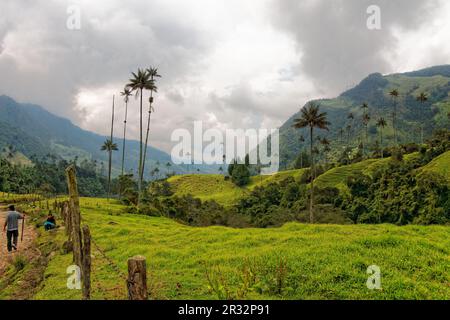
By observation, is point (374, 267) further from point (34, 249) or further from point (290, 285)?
point (34, 249)

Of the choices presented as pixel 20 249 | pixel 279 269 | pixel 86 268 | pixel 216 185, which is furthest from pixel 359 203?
pixel 216 185

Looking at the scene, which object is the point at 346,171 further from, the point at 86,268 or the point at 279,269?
the point at 86,268

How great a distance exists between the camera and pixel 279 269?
1324 cm

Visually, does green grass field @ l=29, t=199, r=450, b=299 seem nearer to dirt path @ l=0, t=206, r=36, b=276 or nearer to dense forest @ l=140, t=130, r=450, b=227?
dirt path @ l=0, t=206, r=36, b=276

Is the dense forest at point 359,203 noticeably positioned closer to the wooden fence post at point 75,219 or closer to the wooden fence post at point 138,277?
the wooden fence post at point 75,219

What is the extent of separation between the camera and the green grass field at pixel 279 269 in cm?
1265

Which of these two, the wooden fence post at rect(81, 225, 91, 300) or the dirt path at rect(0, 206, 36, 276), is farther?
the dirt path at rect(0, 206, 36, 276)

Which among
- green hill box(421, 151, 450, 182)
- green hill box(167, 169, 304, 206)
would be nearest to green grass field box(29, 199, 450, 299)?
green hill box(421, 151, 450, 182)

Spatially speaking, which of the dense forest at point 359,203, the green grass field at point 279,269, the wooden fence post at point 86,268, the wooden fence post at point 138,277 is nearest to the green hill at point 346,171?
the dense forest at point 359,203

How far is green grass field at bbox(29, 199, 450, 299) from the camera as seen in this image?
12.6m

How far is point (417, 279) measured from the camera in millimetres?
13719

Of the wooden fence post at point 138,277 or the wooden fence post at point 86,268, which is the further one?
the wooden fence post at point 86,268
